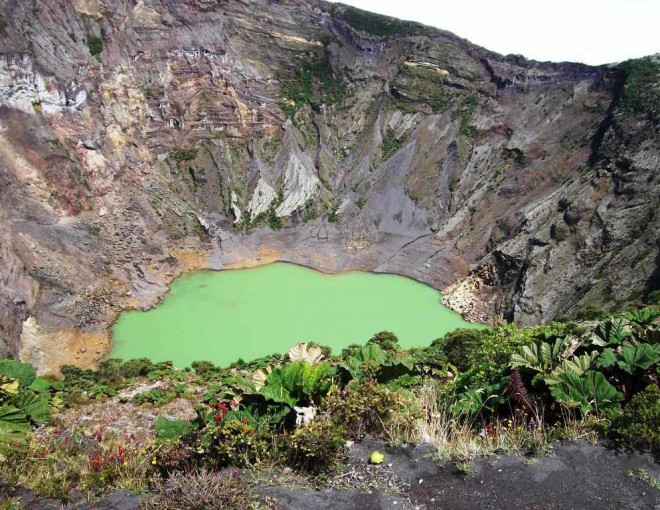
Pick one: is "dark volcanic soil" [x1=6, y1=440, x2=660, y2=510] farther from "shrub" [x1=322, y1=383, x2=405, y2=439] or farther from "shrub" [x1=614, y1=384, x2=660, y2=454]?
"shrub" [x1=322, y1=383, x2=405, y2=439]

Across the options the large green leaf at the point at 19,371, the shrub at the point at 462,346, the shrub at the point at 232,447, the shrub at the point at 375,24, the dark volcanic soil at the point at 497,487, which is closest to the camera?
the dark volcanic soil at the point at 497,487

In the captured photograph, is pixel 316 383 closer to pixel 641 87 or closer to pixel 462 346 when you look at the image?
pixel 462 346

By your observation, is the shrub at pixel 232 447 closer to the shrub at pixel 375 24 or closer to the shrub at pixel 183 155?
the shrub at pixel 183 155

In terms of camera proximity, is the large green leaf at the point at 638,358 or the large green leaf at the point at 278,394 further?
the large green leaf at the point at 278,394

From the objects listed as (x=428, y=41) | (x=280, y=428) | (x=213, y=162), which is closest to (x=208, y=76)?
(x=213, y=162)

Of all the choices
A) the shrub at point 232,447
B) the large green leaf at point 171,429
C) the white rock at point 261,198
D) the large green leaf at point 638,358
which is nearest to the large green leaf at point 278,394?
the shrub at point 232,447

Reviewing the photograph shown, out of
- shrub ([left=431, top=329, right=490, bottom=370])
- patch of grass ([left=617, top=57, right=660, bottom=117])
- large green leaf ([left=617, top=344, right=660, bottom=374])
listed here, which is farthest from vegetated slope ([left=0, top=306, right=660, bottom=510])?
patch of grass ([left=617, top=57, right=660, bottom=117])
